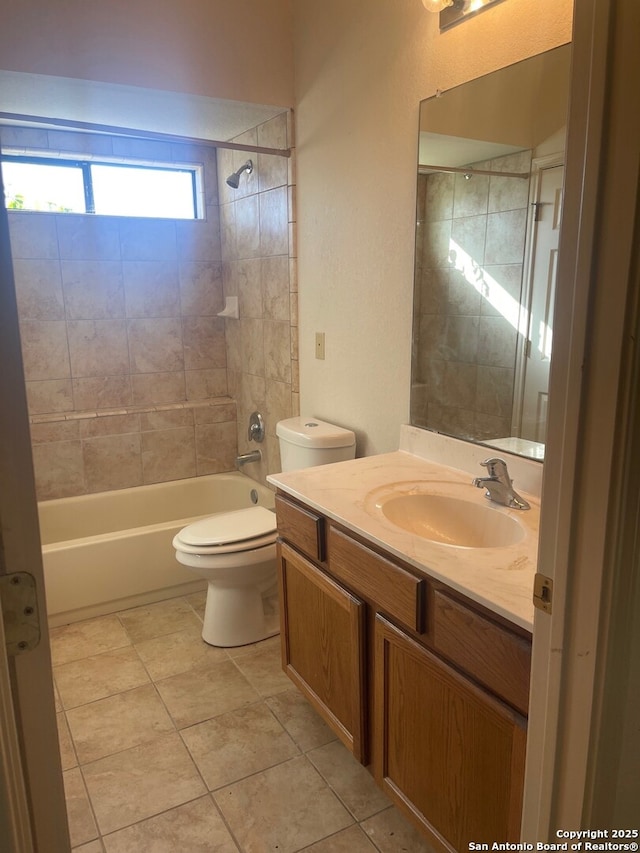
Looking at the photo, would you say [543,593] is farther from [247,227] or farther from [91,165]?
[91,165]

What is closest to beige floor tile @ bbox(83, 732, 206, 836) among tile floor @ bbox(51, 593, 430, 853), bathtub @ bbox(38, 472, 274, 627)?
tile floor @ bbox(51, 593, 430, 853)

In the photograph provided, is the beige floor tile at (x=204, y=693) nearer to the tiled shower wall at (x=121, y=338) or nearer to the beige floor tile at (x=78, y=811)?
the beige floor tile at (x=78, y=811)

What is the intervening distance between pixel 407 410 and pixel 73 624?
1850mm

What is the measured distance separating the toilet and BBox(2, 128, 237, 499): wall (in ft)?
3.32

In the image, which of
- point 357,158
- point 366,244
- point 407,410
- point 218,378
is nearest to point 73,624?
point 218,378

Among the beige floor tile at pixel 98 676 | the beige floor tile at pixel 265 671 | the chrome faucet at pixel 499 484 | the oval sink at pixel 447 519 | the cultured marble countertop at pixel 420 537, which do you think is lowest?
the beige floor tile at pixel 98 676

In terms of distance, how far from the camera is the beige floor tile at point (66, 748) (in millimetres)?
1924

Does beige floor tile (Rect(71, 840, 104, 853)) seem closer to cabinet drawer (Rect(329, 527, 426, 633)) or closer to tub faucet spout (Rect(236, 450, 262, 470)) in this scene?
cabinet drawer (Rect(329, 527, 426, 633))

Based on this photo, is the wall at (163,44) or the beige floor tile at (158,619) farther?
the beige floor tile at (158,619)

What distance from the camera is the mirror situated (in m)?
1.60

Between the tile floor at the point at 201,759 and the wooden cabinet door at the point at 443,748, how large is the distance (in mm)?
225

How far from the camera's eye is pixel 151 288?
3447 mm

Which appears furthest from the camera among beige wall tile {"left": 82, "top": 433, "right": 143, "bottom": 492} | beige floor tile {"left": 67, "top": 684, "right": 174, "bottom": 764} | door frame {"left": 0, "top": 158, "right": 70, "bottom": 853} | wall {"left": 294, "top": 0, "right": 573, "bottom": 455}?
beige wall tile {"left": 82, "top": 433, "right": 143, "bottom": 492}

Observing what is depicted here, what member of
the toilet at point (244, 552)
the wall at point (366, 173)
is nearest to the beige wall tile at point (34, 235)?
the wall at point (366, 173)
